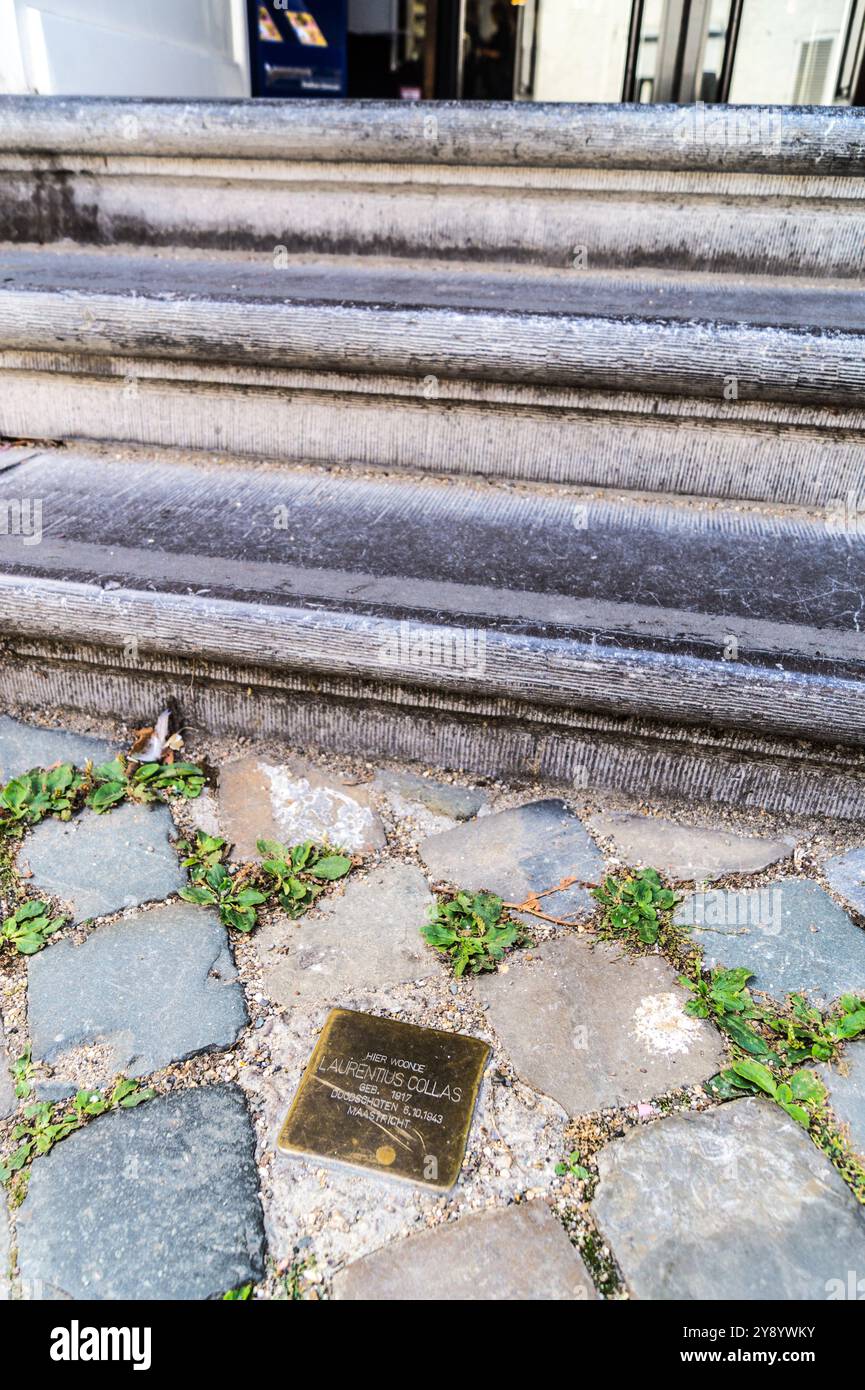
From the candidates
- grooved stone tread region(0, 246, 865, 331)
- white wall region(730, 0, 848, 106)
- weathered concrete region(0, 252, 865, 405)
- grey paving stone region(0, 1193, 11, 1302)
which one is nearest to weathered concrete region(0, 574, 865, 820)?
weathered concrete region(0, 252, 865, 405)

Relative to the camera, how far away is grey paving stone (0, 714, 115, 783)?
5.62 ft

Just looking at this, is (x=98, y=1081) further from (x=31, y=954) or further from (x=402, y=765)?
(x=402, y=765)

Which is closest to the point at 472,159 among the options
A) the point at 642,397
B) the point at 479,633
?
the point at 642,397

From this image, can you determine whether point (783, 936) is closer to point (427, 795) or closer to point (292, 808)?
point (427, 795)

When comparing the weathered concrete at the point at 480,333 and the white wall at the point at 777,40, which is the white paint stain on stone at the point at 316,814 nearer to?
the weathered concrete at the point at 480,333

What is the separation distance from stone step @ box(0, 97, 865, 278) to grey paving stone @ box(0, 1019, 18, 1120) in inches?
85.8

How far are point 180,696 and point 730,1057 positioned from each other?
1279 mm

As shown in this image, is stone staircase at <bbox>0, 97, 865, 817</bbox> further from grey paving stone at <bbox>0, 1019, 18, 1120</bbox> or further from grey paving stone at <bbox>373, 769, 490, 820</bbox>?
grey paving stone at <bbox>0, 1019, 18, 1120</bbox>

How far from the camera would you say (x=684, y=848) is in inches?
60.6

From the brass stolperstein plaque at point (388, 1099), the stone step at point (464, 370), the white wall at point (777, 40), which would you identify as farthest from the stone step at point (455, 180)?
the white wall at point (777, 40)

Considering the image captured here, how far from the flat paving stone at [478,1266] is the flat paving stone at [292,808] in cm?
68

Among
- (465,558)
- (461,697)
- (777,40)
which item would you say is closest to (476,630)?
(461,697)

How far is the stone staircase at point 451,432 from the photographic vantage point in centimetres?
157

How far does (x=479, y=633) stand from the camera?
1504mm
